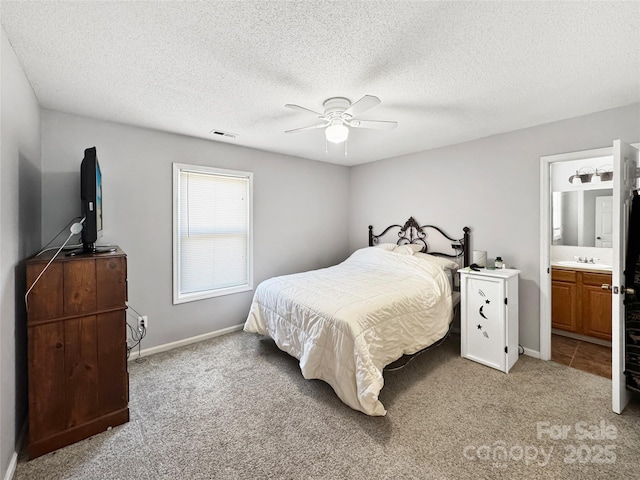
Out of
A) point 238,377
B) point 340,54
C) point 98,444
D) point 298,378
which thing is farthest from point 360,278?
point 98,444

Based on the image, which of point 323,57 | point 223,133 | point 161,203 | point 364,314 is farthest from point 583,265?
point 161,203

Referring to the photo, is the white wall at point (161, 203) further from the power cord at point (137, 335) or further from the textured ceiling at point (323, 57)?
the textured ceiling at point (323, 57)

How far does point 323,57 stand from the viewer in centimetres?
170

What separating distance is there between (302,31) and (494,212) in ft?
9.39

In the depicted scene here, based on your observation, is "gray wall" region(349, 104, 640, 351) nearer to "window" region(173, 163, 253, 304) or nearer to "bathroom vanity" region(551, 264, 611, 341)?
"bathroom vanity" region(551, 264, 611, 341)

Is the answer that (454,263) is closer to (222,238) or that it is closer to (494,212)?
(494,212)

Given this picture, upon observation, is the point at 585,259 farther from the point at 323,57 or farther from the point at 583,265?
the point at 323,57

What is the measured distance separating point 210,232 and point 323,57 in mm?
2487

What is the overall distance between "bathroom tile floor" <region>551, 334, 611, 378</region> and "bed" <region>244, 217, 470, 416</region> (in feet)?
3.85

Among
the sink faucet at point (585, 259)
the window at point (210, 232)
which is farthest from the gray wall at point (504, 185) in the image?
the window at point (210, 232)

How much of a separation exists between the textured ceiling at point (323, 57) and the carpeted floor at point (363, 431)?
2.41 meters

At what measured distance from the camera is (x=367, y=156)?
13.9 ft

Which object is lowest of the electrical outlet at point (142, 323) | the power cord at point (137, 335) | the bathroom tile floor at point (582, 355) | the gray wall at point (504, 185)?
the bathroom tile floor at point (582, 355)

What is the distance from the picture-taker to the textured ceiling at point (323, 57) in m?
1.36
